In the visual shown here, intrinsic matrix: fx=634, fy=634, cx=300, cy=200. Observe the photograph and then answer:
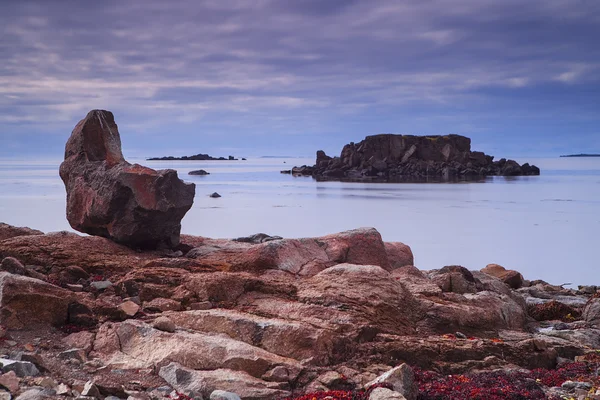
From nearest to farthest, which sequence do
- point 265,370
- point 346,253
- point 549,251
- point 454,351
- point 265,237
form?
point 265,370 → point 454,351 → point 346,253 → point 265,237 → point 549,251

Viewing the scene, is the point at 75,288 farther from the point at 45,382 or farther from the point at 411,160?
the point at 411,160

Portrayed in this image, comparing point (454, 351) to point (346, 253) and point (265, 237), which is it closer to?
point (346, 253)

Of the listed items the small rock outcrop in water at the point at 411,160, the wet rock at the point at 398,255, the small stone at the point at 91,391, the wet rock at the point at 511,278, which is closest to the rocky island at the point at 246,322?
the small stone at the point at 91,391

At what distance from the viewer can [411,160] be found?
12319 centimetres

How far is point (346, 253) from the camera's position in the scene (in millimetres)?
16469

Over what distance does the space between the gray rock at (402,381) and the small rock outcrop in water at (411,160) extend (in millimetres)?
105498

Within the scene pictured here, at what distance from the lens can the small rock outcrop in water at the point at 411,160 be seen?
11694 centimetres

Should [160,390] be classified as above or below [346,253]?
below

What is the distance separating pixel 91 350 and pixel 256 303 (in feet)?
10.8

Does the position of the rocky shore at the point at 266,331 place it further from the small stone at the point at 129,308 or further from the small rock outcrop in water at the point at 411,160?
the small rock outcrop in water at the point at 411,160

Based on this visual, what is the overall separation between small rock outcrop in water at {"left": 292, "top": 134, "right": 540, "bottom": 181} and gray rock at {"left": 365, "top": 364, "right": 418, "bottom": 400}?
346 ft

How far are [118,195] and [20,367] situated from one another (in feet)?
26.6

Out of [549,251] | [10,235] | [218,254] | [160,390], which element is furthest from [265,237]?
[549,251]

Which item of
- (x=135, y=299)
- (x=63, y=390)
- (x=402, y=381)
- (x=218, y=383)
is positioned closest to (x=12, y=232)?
(x=135, y=299)
